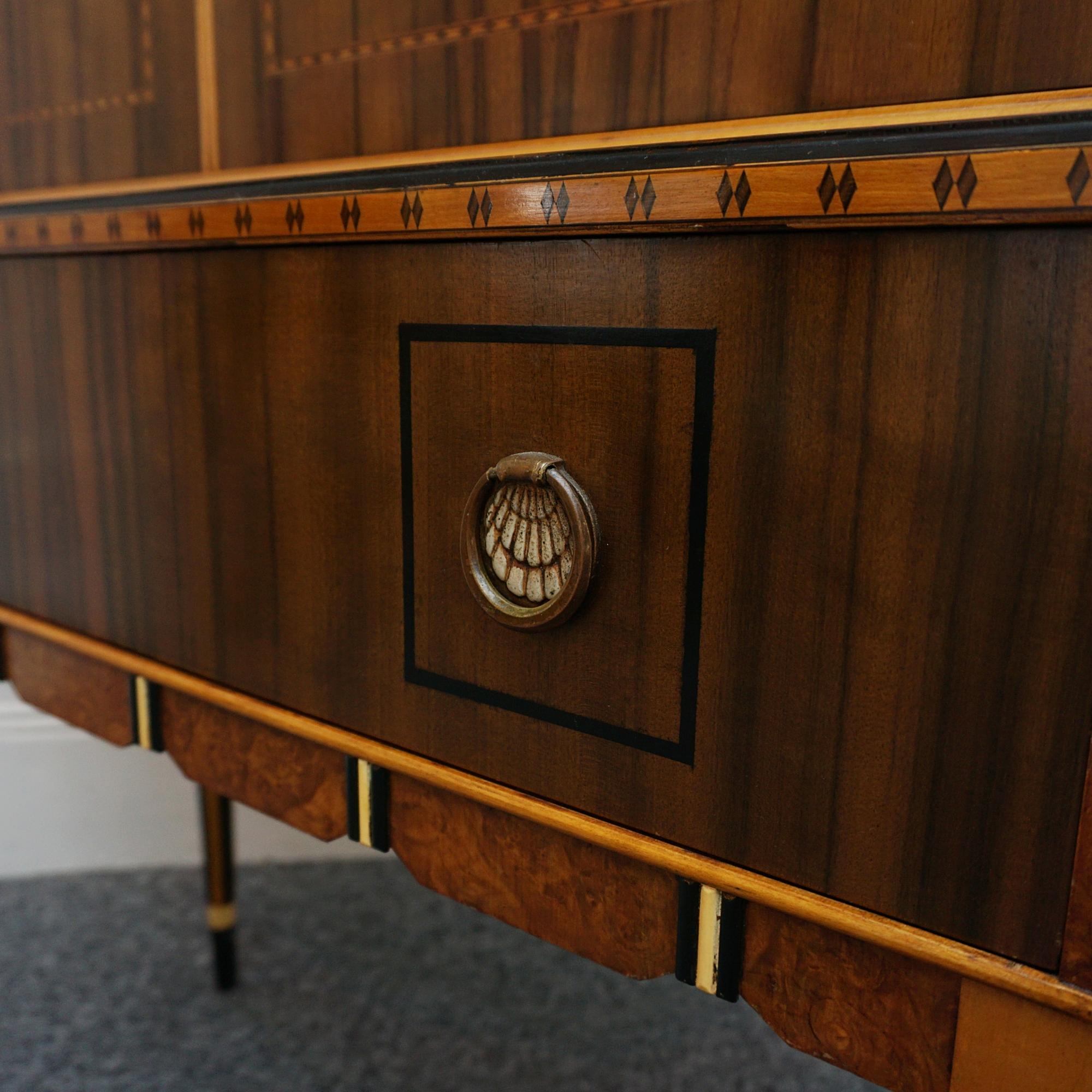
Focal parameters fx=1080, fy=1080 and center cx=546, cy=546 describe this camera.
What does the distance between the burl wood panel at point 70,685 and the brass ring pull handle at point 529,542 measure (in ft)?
0.96

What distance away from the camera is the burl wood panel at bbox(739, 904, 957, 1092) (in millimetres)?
347

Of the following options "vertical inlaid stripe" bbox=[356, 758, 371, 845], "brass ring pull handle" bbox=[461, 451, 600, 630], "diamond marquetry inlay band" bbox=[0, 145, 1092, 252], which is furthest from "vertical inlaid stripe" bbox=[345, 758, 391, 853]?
"diamond marquetry inlay band" bbox=[0, 145, 1092, 252]

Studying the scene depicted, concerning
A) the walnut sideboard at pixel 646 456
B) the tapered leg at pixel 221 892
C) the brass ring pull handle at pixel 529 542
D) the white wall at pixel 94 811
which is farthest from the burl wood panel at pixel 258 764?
the white wall at pixel 94 811

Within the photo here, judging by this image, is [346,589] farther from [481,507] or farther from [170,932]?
[170,932]

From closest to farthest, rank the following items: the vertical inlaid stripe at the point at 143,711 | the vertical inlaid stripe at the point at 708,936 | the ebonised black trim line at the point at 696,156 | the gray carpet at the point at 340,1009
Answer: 1. the ebonised black trim line at the point at 696,156
2. the vertical inlaid stripe at the point at 708,936
3. the vertical inlaid stripe at the point at 143,711
4. the gray carpet at the point at 340,1009

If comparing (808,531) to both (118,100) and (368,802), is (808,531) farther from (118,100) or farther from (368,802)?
(118,100)

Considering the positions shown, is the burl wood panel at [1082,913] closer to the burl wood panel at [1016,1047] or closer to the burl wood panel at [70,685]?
the burl wood panel at [1016,1047]

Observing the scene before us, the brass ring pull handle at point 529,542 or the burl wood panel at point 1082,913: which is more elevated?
the brass ring pull handle at point 529,542

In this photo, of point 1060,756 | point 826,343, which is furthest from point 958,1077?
point 826,343

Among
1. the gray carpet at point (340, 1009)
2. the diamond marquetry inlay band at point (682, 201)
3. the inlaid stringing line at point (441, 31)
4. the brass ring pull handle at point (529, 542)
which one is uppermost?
the inlaid stringing line at point (441, 31)

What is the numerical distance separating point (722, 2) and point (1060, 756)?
0.25 m

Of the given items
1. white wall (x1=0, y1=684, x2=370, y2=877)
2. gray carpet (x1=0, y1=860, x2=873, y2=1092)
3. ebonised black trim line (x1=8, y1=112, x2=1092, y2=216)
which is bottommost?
gray carpet (x1=0, y1=860, x2=873, y2=1092)

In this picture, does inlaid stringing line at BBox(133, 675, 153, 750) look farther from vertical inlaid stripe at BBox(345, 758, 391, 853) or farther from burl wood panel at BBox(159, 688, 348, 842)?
vertical inlaid stripe at BBox(345, 758, 391, 853)

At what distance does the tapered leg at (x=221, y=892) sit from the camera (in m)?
1.04
